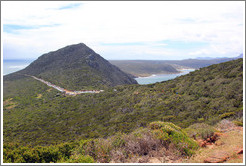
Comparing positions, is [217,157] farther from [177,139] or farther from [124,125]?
[124,125]

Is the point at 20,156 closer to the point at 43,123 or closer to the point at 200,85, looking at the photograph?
the point at 43,123

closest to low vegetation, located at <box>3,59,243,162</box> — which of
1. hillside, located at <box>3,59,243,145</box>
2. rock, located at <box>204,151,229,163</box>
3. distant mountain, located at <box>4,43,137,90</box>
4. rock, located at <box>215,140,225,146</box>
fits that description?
hillside, located at <box>3,59,243,145</box>

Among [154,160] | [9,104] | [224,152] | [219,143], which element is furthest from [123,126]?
[9,104]

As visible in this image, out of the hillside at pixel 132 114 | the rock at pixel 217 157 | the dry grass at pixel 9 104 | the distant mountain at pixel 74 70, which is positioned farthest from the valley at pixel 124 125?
the distant mountain at pixel 74 70

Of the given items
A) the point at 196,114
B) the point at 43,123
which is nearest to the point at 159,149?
the point at 196,114

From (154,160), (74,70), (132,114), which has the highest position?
(74,70)

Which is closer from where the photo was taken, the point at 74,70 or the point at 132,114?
the point at 132,114

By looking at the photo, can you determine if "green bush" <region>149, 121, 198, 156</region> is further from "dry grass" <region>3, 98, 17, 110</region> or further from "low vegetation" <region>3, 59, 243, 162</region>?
"dry grass" <region>3, 98, 17, 110</region>

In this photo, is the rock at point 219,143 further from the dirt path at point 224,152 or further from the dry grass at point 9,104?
the dry grass at point 9,104
